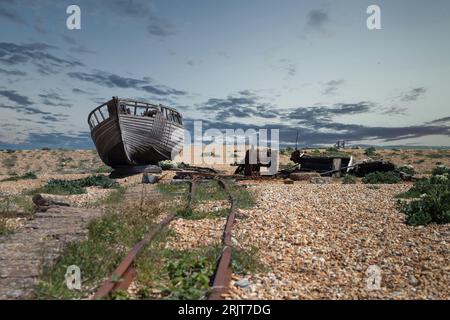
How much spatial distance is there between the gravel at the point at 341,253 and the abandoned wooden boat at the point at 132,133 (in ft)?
41.7

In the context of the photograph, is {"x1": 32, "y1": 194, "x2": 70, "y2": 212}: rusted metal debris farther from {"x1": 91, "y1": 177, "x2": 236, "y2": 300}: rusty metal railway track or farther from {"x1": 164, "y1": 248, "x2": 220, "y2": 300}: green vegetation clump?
{"x1": 164, "y1": 248, "x2": 220, "y2": 300}: green vegetation clump

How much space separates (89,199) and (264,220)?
6045 mm

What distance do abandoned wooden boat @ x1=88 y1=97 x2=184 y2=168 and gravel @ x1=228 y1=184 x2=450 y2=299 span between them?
501 inches

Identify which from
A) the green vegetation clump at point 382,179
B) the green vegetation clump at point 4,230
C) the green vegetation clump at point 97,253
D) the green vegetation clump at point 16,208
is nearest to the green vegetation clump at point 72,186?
the green vegetation clump at point 16,208

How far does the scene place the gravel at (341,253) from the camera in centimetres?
430

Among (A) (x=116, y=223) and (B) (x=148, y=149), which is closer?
(A) (x=116, y=223)

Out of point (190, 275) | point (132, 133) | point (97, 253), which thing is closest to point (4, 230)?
point (97, 253)

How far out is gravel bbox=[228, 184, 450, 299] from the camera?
14.1 ft

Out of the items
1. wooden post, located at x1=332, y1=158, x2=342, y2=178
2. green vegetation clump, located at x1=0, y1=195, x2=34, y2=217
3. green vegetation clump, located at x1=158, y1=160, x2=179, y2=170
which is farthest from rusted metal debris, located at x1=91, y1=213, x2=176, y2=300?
green vegetation clump, located at x1=158, y1=160, x2=179, y2=170

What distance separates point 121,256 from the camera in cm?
512

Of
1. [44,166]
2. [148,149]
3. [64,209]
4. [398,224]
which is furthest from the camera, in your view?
[44,166]

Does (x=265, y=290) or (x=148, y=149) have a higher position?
(x=148, y=149)
